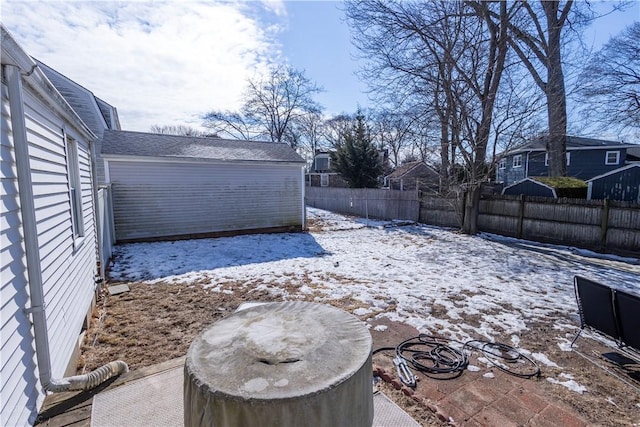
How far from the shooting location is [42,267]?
A: 2.44 metres

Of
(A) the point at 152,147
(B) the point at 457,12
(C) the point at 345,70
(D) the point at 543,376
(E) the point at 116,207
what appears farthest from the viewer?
(C) the point at 345,70

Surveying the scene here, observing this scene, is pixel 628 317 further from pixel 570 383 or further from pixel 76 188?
pixel 76 188

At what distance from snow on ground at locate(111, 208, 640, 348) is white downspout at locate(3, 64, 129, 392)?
118 inches

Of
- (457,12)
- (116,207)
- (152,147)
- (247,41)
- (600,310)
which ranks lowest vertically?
(600,310)

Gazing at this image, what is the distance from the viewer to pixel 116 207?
873 centimetres

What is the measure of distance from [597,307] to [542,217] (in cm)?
712

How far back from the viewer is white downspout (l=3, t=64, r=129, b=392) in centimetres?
202

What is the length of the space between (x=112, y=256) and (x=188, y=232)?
2566 mm

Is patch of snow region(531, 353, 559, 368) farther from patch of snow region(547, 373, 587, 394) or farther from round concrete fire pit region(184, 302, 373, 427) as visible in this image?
round concrete fire pit region(184, 302, 373, 427)

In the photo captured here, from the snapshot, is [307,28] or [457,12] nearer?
[307,28]

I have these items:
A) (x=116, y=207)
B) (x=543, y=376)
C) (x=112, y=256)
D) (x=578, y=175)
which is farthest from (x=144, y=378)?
(x=578, y=175)

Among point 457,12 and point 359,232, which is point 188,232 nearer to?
point 359,232

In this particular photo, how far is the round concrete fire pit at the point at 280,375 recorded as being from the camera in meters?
1.33

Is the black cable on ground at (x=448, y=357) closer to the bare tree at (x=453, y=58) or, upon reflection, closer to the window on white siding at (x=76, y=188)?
the window on white siding at (x=76, y=188)
